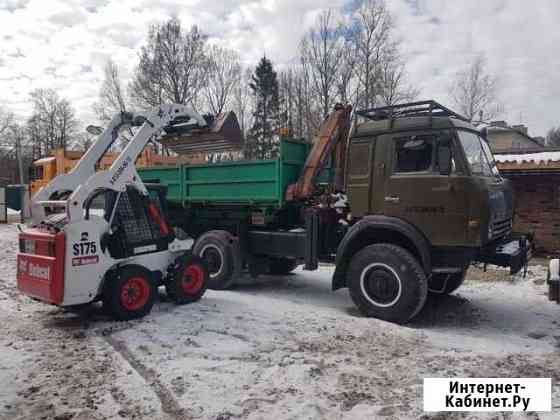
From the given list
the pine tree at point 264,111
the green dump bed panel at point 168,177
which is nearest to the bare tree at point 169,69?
the pine tree at point 264,111

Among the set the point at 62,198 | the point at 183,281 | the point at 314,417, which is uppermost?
the point at 62,198

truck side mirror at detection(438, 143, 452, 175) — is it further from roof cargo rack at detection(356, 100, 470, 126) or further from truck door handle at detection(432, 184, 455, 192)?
roof cargo rack at detection(356, 100, 470, 126)

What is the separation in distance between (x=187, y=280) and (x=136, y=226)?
111cm

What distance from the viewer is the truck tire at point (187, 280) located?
6535 mm

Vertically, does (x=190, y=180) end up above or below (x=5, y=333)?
above

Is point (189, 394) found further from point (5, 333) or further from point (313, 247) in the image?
point (313, 247)

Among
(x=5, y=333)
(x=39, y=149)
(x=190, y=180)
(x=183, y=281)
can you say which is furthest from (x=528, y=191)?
(x=39, y=149)

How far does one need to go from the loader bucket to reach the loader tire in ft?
4.94

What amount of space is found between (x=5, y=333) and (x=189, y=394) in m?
2.90

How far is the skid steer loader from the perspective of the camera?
5352 millimetres

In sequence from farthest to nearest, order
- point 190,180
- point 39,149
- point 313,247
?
1. point 39,149
2. point 190,180
3. point 313,247

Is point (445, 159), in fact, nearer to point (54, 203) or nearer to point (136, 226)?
point (136, 226)

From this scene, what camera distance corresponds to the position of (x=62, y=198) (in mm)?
6426

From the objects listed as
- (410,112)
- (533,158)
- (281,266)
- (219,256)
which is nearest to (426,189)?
(410,112)
